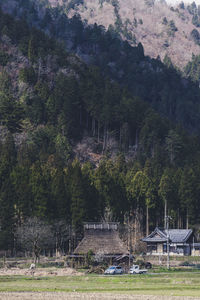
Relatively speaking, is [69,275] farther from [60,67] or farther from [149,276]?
[60,67]

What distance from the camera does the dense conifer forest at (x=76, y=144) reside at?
99.6 m

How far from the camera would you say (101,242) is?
3445 inches

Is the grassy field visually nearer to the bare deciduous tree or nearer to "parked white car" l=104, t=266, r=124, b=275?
"parked white car" l=104, t=266, r=124, b=275

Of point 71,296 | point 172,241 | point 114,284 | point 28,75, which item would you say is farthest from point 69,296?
point 28,75

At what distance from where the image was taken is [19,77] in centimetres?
15988

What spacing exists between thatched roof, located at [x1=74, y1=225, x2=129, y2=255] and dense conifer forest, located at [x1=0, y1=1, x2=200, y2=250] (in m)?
8.84

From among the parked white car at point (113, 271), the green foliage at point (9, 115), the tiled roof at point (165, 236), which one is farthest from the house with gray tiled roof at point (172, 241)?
the green foliage at point (9, 115)

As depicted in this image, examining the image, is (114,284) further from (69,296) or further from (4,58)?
(4,58)

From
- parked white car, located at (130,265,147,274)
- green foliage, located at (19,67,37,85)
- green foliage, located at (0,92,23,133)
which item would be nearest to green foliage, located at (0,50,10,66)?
green foliage, located at (19,67,37,85)

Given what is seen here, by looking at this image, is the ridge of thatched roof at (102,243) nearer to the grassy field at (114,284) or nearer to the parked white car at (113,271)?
the parked white car at (113,271)

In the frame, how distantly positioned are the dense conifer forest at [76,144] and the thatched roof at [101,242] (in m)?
8.84

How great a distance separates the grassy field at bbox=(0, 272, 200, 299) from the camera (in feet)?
180

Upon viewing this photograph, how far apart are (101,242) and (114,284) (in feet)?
90.5

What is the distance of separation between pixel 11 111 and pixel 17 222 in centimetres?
5454
